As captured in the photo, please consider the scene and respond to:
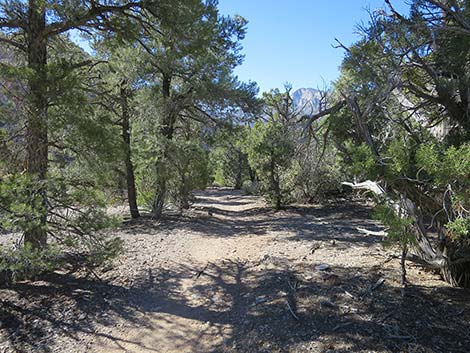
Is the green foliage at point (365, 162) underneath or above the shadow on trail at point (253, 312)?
above

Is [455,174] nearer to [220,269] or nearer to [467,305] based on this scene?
[467,305]

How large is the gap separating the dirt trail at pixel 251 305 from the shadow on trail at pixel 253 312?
0.01 metres

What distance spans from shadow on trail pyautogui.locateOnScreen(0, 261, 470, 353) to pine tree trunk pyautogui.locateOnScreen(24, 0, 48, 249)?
1032 millimetres

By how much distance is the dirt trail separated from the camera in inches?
129

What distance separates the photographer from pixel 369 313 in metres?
3.54

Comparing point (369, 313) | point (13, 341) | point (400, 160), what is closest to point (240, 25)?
point (400, 160)

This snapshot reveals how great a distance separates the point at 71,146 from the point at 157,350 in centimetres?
348

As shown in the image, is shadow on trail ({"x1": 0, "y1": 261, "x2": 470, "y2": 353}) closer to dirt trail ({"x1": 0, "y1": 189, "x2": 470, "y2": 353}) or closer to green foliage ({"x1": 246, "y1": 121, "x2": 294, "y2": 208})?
dirt trail ({"x1": 0, "y1": 189, "x2": 470, "y2": 353})

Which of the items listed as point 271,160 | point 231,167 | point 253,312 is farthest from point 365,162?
point 231,167

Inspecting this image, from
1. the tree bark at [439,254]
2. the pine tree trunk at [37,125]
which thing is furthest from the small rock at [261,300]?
the pine tree trunk at [37,125]

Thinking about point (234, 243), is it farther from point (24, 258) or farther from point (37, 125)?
point (37, 125)

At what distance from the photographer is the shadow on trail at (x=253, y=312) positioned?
10.5ft

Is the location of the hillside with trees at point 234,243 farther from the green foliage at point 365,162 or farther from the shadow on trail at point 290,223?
the shadow on trail at point 290,223

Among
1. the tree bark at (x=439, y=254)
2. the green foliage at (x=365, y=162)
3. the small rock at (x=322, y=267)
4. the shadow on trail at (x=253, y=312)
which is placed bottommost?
the shadow on trail at (x=253, y=312)
